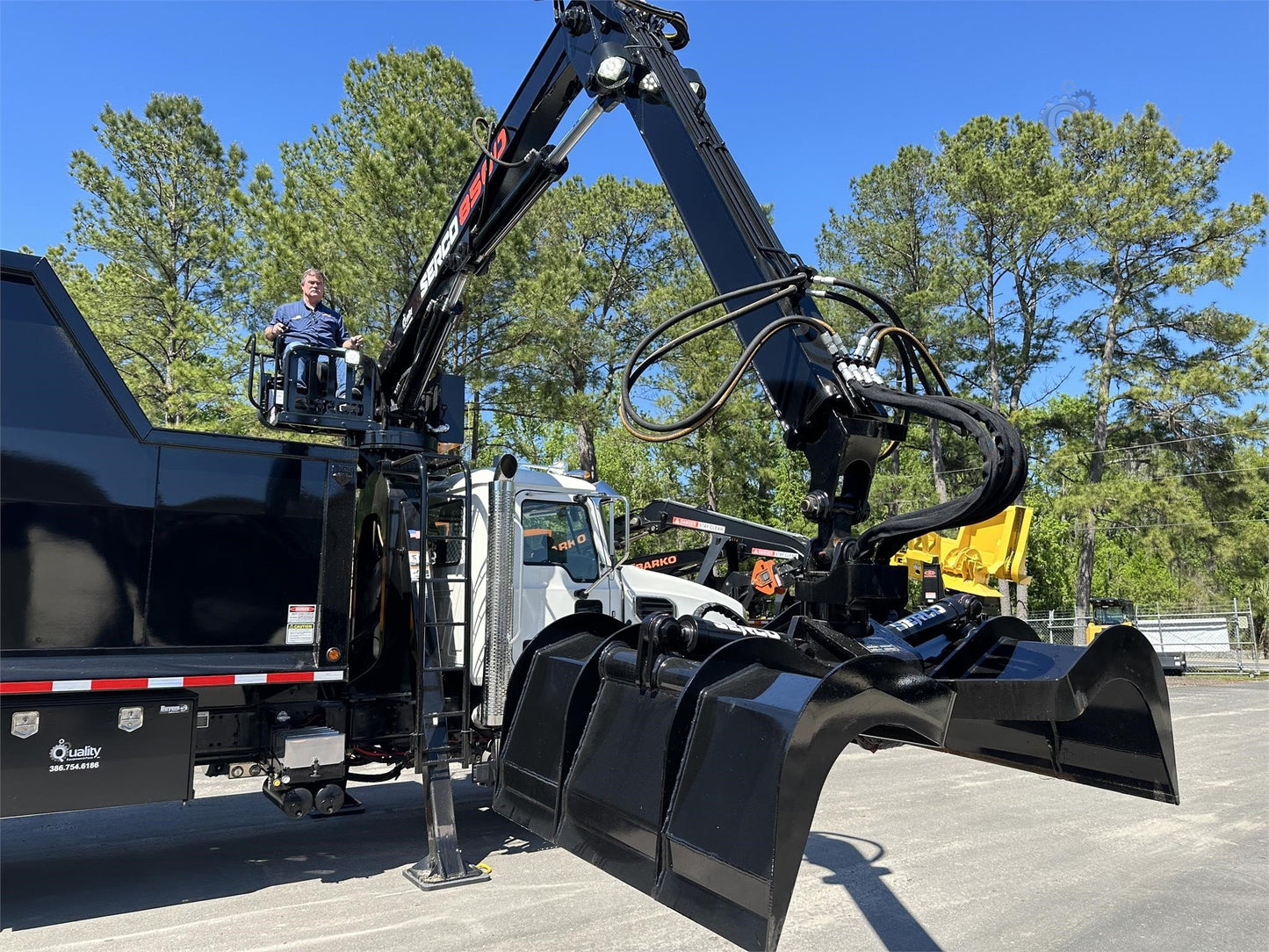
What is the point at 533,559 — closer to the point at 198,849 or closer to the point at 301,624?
the point at 301,624

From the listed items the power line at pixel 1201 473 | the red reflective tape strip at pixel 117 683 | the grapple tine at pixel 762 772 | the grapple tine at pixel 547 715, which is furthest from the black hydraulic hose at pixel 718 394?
the power line at pixel 1201 473

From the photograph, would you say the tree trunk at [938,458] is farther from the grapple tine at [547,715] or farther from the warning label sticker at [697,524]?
the grapple tine at [547,715]

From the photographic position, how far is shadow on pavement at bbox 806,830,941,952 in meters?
4.71

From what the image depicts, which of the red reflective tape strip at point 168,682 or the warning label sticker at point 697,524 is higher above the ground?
the warning label sticker at point 697,524

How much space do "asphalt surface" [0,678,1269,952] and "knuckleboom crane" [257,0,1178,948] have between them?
1.87 meters

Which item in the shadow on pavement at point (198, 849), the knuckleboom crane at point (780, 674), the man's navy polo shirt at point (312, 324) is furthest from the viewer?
the man's navy polo shirt at point (312, 324)

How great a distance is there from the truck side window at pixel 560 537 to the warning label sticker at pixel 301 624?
6.18ft

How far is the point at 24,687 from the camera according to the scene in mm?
4879

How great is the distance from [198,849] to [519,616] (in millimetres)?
2827

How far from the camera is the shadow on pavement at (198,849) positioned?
5.55 meters

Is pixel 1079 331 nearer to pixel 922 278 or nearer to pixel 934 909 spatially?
pixel 922 278

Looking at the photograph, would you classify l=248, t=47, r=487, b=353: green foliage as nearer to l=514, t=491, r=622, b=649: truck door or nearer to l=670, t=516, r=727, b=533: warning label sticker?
l=670, t=516, r=727, b=533: warning label sticker

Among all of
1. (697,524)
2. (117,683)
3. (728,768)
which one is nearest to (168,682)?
(117,683)

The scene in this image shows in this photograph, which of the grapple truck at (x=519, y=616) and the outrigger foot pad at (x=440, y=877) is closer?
the grapple truck at (x=519, y=616)
